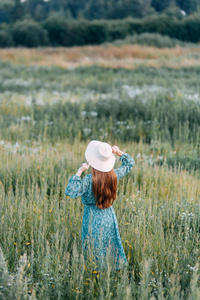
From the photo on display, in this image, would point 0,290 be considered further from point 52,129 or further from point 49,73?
point 49,73

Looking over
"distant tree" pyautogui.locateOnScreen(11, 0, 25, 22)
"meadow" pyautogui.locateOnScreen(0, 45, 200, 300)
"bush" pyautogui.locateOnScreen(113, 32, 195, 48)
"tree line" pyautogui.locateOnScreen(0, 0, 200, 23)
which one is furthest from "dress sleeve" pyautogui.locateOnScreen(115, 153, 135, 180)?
"distant tree" pyautogui.locateOnScreen(11, 0, 25, 22)

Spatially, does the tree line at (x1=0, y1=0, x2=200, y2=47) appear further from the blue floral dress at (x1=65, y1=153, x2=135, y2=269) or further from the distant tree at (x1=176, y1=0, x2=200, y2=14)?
the blue floral dress at (x1=65, y1=153, x2=135, y2=269)

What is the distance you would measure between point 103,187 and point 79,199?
1.20 m

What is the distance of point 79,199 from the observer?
12.5ft

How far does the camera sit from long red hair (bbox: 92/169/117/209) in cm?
267

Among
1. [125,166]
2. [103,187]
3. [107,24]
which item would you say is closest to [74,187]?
[103,187]

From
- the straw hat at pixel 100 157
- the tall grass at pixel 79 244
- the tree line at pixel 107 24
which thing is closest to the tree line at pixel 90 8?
the tree line at pixel 107 24

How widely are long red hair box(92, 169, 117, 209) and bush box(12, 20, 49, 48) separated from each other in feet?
139

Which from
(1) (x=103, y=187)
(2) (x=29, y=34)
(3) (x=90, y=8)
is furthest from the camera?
(3) (x=90, y=8)

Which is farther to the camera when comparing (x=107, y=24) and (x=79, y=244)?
(x=107, y=24)

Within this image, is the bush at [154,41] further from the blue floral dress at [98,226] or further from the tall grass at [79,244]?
the blue floral dress at [98,226]

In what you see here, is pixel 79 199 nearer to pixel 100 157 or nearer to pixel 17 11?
pixel 100 157

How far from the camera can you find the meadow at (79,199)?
2337 mm

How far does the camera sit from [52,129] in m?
8.52
